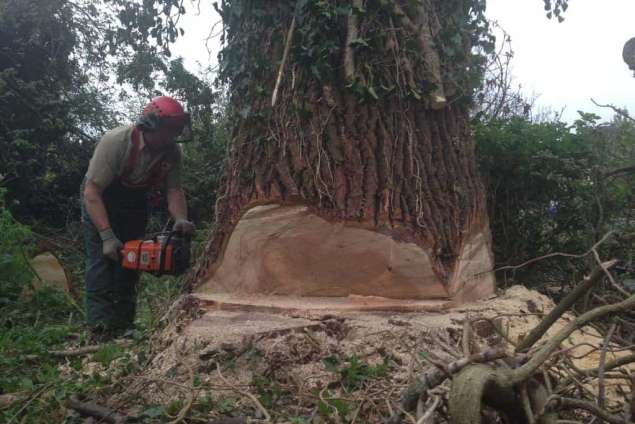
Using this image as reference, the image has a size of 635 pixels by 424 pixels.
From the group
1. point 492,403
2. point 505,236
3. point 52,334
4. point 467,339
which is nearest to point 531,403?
point 492,403

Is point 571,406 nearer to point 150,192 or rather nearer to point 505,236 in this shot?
point 505,236

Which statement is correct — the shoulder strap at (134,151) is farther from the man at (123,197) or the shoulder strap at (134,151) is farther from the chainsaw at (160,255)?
the chainsaw at (160,255)

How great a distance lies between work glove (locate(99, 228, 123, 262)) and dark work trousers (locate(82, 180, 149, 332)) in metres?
0.20

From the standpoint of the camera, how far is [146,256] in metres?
3.95

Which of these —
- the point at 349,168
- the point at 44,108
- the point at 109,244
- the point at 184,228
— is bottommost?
the point at 109,244

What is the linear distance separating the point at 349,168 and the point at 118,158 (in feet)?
6.57

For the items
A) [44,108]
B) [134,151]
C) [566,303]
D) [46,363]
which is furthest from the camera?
[44,108]

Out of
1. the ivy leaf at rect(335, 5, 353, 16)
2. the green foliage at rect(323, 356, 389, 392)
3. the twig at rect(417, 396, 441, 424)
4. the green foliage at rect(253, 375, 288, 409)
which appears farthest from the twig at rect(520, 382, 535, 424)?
the ivy leaf at rect(335, 5, 353, 16)

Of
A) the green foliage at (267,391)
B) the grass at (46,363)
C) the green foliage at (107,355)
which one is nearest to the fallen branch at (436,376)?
the green foliage at (267,391)

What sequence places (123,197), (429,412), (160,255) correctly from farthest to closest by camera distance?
(123,197) → (160,255) → (429,412)

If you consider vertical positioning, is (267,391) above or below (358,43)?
below

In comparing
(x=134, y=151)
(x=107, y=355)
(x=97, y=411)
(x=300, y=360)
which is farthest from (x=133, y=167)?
(x=300, y=360)

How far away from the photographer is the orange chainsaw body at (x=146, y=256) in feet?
12.9

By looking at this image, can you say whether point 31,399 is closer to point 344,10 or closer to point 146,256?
point 146,256
